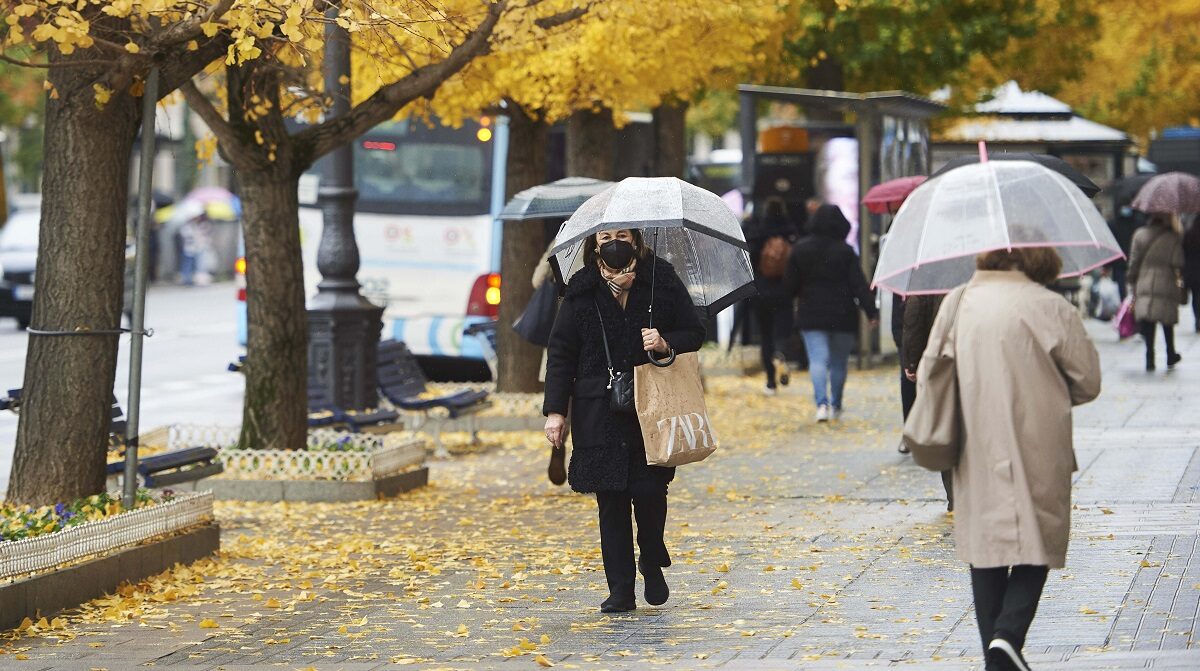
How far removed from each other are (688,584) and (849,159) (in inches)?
573

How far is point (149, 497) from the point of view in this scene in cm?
988

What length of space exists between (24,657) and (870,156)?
47.9ft

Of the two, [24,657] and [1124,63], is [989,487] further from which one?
[1124,63]

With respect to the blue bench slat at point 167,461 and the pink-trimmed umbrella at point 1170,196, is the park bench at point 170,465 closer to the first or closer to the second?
the blue bench slat at point 167,461

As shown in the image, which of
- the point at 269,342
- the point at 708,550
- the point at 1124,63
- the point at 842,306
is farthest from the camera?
the point at 1124,63

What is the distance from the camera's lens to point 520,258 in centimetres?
1688

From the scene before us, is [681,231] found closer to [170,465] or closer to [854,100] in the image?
[170,465]

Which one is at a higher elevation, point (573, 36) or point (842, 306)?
point (573, 36)

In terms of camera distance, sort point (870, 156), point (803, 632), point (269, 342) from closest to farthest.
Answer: point (803, 632), point (269, 342), point (870, 156)

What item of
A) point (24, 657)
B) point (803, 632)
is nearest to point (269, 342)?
point (24, 657)

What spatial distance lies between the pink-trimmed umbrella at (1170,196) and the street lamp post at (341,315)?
7765mm

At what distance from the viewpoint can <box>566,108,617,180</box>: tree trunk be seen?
17.3 m

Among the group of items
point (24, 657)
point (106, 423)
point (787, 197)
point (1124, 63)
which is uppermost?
point (1124, 63)

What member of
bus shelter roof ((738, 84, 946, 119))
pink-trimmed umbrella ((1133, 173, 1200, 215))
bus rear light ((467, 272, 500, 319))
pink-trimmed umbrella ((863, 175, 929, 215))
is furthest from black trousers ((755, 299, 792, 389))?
pink-trimmed umbrella ((863, 175, 929, 215))
